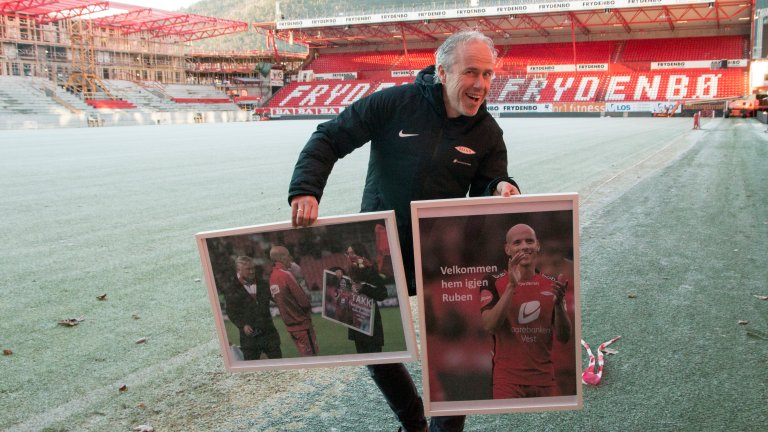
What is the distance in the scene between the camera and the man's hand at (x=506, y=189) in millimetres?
2210

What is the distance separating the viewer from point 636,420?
9.20 feet

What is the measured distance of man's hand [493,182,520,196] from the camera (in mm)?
2210

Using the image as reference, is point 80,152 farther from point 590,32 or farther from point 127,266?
point 590,32

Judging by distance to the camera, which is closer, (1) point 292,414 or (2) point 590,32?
(1) point 292,414

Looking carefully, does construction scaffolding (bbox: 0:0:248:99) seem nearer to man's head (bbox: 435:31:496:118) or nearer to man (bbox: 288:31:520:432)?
man (bbox: 288:31:520:432)

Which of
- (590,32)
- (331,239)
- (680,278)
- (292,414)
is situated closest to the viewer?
(331,239)

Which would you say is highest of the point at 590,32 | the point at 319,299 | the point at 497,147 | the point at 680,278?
the point at 590,32

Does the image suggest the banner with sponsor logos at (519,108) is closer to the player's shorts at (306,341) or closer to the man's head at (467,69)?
the man's head at (467,69)

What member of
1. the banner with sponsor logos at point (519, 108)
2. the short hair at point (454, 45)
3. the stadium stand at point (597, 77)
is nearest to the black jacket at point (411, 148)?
the short hair at point (454, 45)

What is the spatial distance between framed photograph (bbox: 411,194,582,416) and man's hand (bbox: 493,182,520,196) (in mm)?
118

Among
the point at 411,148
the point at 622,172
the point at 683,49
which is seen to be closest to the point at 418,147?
the point at 411,148

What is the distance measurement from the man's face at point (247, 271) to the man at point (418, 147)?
320 mm

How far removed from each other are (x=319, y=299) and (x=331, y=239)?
9.3 inches

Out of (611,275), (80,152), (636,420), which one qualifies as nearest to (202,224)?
(611,275)
